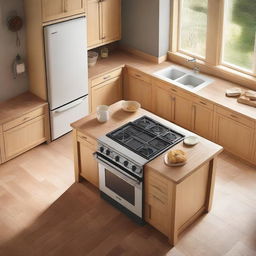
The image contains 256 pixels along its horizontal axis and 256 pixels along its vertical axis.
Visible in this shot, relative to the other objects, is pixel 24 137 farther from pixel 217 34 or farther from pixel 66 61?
pixel 217 34

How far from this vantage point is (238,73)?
6.74 meters

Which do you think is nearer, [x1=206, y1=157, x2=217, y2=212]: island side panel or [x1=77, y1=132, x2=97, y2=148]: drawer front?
[x1=206, y1=157, x2=217, y2=212]: island side panel

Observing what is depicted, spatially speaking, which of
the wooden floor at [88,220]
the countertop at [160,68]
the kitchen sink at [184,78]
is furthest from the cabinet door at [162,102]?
the wooden floor at [88,220]

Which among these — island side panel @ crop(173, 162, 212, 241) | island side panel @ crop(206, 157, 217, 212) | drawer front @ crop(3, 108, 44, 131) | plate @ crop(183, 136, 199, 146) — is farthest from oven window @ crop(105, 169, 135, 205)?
drawer front @ crop(3, 108, 44, 131)

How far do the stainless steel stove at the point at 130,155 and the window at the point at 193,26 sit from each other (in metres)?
2.03

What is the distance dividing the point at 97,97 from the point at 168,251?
293 centimetres

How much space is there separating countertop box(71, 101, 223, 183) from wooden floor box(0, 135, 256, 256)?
82cm

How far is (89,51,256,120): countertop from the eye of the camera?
6211 mm

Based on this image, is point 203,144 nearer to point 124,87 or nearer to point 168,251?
point 168,251

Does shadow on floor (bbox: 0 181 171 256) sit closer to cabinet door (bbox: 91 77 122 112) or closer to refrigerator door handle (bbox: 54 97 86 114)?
refrigerator door handle (bbox: 54 97 86 114)

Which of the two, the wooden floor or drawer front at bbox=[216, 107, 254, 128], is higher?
drawer front at bbox=[216, 107, 254, 128]

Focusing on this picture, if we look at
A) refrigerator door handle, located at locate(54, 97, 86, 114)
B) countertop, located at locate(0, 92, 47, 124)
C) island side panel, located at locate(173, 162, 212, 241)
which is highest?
countertop, located at locate(0, 92, 47, 124)

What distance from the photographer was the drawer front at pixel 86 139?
5.43 m

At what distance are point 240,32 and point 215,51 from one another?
45 centimetres
